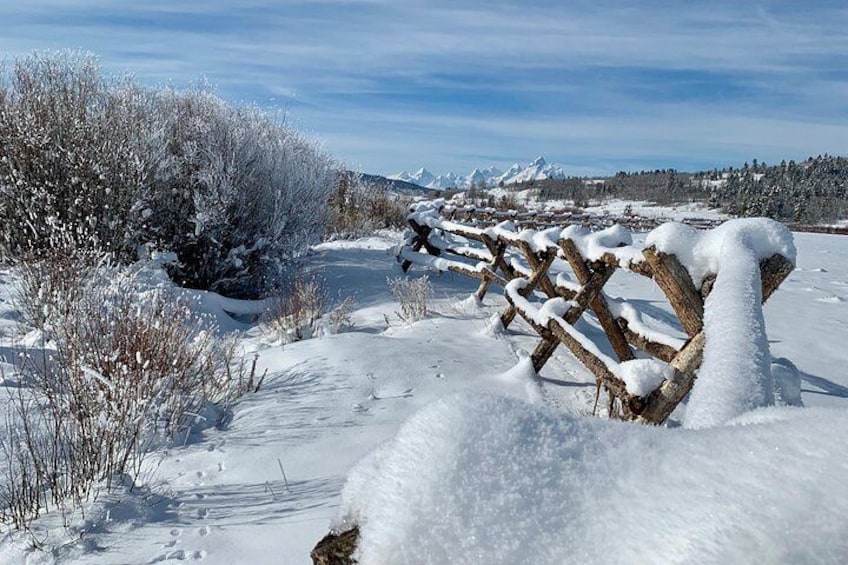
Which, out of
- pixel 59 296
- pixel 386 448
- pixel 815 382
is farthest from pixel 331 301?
pixel 386 448

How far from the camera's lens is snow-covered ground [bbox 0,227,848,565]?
1.73 feet

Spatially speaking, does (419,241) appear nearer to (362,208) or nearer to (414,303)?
(414,303)

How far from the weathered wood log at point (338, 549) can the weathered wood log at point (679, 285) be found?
7.64 feet

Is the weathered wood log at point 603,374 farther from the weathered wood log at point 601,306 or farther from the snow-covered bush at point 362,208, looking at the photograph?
the snow-covered bush at point 362,208

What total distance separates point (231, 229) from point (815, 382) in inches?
331

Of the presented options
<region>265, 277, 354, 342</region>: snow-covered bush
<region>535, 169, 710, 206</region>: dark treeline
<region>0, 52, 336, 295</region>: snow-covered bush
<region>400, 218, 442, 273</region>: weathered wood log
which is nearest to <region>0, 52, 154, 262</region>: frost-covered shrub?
<region>0, 52, 336, 295</region>: snow-covered bush

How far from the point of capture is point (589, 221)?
2245 cm

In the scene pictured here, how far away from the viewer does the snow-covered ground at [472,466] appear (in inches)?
20.7

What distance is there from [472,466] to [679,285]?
2.38 m

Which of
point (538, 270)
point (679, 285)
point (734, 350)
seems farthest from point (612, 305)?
point (734, 350)

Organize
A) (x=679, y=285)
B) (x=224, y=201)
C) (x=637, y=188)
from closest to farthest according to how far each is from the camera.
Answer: (x=679, y=285) → (x=224, y=201) → (x=637, y=188)

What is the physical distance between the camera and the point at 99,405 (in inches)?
131

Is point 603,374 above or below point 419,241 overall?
below

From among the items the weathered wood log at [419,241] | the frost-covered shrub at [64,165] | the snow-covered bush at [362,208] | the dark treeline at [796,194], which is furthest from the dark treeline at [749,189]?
the frost-covered shrub at [64,165]
